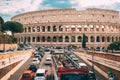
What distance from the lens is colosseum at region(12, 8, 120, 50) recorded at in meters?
130

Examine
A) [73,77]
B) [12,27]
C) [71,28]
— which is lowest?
[73,77]

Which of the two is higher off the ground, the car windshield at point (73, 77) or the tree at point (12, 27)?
the tree at point (12, 27)

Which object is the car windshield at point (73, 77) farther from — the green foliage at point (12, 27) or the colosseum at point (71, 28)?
the green foliage at point (12, 27)

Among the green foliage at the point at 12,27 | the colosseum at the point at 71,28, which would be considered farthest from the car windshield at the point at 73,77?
the green foliage at the point at 12,27

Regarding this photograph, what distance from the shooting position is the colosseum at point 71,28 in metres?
130

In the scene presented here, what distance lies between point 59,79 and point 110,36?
115403 millimetres

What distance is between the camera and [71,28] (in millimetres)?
133250

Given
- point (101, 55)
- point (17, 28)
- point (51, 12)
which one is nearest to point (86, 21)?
point (51, 12)

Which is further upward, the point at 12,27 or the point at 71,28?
the point at 12,27

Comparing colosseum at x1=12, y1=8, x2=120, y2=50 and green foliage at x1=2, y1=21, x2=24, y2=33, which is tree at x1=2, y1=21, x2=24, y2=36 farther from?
colosseum at x1=12, y1=8, x2=120, y2=50

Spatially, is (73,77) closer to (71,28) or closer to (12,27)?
(71,28)

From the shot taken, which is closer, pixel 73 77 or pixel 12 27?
pixel 73 77

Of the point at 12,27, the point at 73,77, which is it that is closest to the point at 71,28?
the point at 12,27

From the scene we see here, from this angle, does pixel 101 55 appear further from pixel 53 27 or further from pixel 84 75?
pixel 53 27
